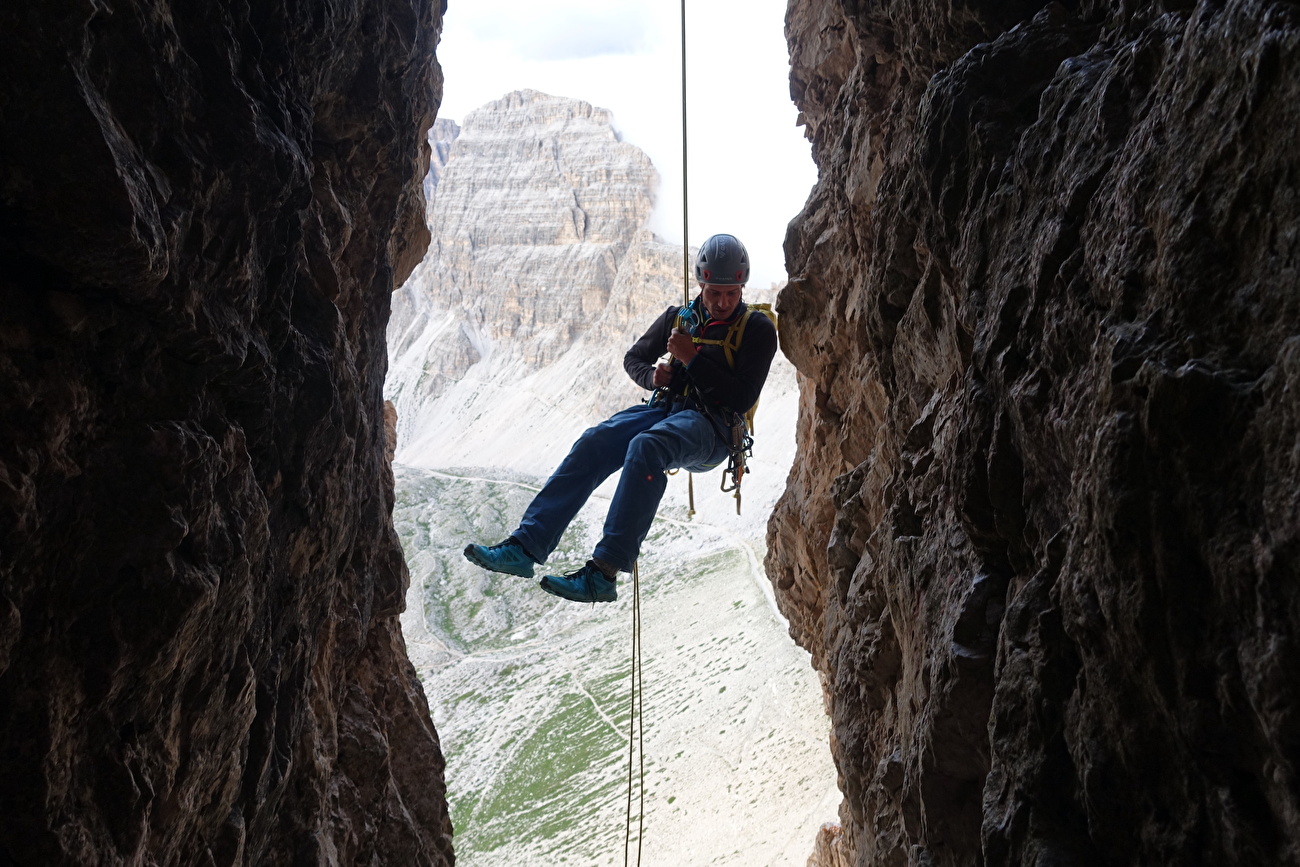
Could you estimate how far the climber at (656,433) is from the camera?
22.0 ft

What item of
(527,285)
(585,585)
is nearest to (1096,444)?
(585,585)

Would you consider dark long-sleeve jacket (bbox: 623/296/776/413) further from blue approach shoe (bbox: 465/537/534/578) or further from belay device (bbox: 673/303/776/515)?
blue approach shoe (bbox: 465/537/534/578)

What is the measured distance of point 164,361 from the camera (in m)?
4.21

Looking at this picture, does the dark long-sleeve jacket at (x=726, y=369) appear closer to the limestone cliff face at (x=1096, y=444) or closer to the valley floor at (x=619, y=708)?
the limestone cliff face at (x=1096, y=444)

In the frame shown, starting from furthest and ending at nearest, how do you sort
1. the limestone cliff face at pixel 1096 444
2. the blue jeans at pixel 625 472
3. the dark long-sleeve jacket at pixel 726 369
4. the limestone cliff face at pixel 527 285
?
the limestone cliff face at pixel 527 285, the dark long-sleeve jacket at pixel 726 369, the blue jeans at pixel 625 472, the limestone cliff face at pixel 1096 444

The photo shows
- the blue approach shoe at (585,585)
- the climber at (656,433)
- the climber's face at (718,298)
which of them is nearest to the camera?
the blue approach shoe at (585,585)

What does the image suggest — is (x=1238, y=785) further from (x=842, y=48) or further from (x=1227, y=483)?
(x=842, y=48)

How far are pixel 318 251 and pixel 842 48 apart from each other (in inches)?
256

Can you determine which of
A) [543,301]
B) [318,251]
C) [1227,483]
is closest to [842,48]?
[318,251]

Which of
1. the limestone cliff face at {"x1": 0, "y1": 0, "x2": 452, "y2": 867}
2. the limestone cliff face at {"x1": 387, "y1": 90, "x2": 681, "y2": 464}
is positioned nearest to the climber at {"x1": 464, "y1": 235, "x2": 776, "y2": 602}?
the limestone cliff face at {"x1": 0, "y1": 0, "x2": 452, "y2": 867}

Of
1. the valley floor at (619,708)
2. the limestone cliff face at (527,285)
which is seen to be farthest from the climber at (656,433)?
the limestone cliff face at (527,285)

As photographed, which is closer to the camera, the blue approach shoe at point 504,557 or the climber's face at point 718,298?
the blue approach shoe at point 504,557

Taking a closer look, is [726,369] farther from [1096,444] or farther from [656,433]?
[1096,444]

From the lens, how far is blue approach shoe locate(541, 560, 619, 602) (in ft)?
21.3
